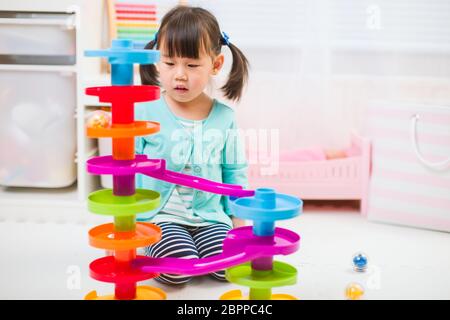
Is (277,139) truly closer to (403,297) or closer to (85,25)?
(85,25)

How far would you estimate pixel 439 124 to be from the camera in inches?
61.0

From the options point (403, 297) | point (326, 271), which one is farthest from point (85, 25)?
point (403, 297)

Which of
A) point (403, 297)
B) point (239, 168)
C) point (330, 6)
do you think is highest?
point (330, 6)

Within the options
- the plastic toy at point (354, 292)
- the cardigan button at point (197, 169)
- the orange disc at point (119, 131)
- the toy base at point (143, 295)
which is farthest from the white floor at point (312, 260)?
the orange disc at point (119, 131)

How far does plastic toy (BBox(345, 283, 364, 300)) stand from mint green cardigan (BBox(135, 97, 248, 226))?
0.95 feet

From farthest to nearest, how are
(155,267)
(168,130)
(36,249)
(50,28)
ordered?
(50,28), (36,249), (168,130), (155,267)

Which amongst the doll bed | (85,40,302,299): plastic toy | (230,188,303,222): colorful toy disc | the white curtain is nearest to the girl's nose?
(85,40,302,299): plastic toy

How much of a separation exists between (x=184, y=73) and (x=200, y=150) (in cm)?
17

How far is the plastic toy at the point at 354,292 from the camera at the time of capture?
1.11 meters

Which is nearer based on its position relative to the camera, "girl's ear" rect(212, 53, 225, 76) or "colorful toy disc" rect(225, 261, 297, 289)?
"colorful toy disc" rect(225, 261, 297, 289)

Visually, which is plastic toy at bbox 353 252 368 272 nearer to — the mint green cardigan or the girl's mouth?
the mint green cardigan

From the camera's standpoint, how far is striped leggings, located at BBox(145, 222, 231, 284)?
3.78 feet

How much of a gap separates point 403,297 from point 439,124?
1.94ft

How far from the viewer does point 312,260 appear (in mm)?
1326
